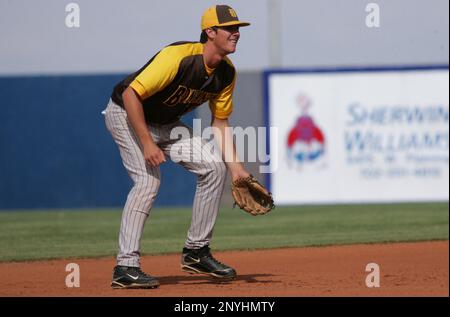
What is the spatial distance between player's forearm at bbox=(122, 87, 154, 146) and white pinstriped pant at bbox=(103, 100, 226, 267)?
0.27m

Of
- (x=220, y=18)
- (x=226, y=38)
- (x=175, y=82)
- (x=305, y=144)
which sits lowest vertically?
(x=305, y=144)

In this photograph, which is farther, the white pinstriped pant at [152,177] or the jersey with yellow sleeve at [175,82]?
the white pinstriped pant at [152,177]

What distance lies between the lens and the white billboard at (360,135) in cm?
1353

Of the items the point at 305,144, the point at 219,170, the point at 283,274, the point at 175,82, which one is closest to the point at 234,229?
the point at 305,144

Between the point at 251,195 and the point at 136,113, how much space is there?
115 centimetres

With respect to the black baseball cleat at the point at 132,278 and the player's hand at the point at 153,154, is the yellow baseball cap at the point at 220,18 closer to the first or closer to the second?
the player's hand at the point at 153,154

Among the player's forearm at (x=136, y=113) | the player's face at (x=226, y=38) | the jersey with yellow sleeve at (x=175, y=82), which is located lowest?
the player's forearm at (x=136, y=113)

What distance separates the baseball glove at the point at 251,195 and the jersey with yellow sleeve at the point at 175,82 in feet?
1.92

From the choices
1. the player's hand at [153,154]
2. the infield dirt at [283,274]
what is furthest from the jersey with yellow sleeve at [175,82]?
the infield dirt at [283,274]

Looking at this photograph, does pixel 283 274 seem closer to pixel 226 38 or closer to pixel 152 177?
pixel 152 177

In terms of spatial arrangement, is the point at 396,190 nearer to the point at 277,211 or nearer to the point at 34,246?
the point at 277,211

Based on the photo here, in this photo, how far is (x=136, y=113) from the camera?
18.2 feet

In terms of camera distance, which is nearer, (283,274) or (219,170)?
(219,170)
